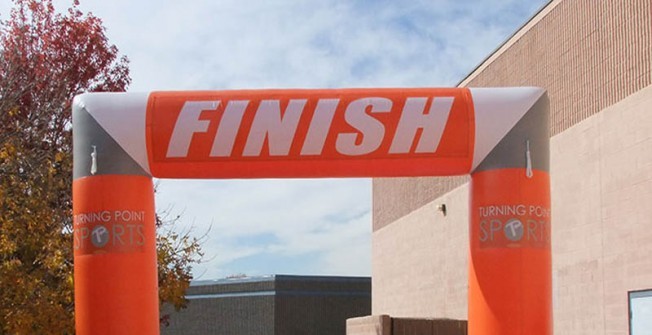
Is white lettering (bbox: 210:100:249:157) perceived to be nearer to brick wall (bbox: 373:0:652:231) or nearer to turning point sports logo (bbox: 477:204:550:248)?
turning point sports logo (bbox: 477:204:550:248)

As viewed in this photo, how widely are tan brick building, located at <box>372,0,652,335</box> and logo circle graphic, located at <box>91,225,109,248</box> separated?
294 inches

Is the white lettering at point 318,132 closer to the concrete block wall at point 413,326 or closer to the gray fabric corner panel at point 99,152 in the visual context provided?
the gray fabric corner panel at point 99,152

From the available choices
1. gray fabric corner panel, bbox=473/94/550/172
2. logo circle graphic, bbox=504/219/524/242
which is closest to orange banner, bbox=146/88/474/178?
gray fabric corner panel, bbox=473/94/550/172

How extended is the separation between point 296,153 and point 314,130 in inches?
10.0

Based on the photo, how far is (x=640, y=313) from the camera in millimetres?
13203

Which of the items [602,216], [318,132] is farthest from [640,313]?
[318,132]

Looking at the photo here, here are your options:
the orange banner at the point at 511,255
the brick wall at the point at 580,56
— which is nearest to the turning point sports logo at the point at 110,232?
the orange banner at the point at 511,255

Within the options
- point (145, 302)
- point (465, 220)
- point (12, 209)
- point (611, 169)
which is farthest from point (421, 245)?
point (145, 302)

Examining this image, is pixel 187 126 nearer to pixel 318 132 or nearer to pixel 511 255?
pixel 318 132

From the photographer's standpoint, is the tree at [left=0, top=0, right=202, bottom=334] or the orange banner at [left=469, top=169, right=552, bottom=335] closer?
the orange banner at [left=469, top=169, right=552, bottom=335]

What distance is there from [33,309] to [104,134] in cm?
384

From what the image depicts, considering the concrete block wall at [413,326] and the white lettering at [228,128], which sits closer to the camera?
the white lettering at [228,128]

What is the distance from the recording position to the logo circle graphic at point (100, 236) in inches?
340

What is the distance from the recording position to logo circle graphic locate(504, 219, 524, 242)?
853 cm
